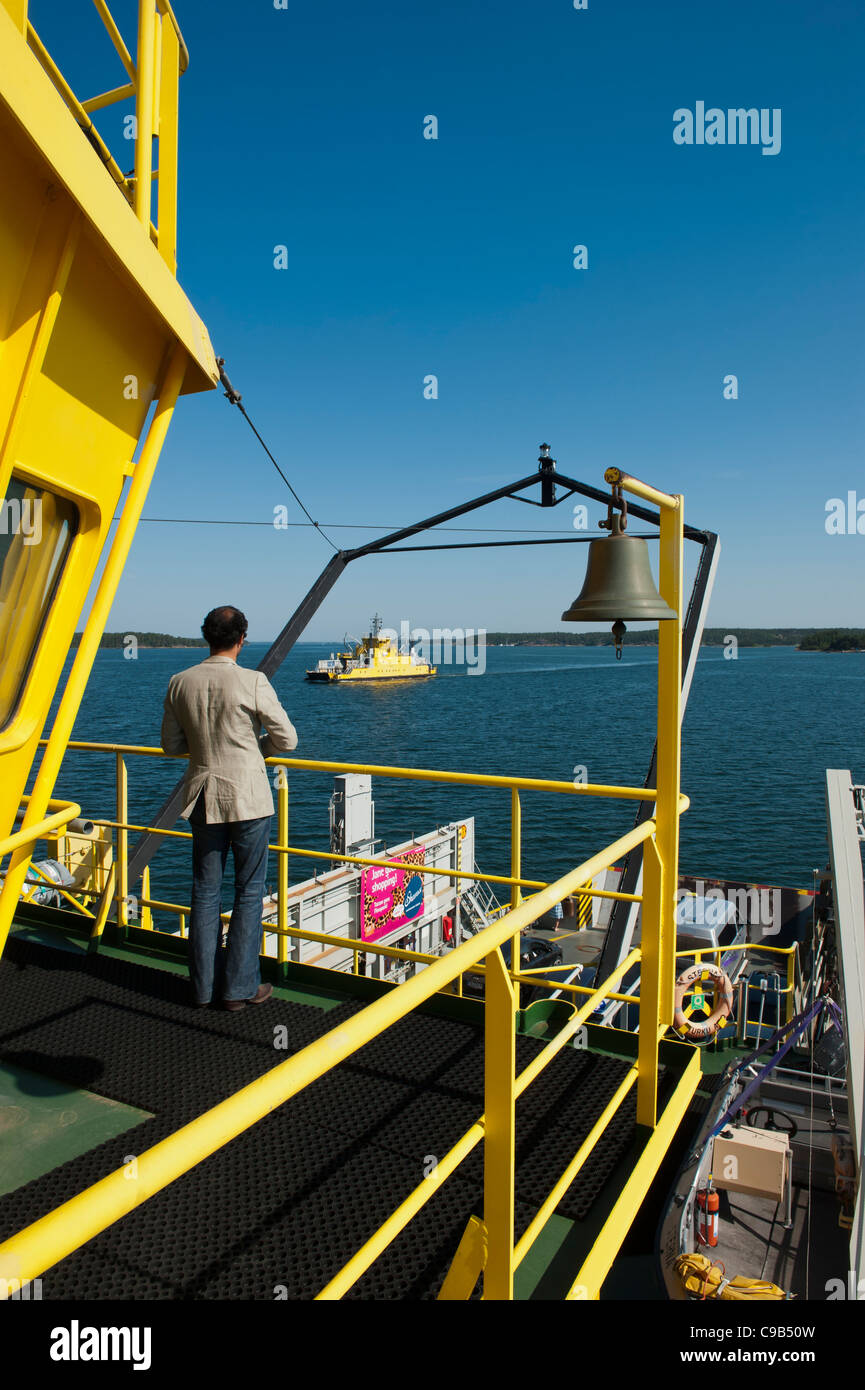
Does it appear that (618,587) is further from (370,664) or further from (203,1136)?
(370,664)

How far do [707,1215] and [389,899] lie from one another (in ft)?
30.5

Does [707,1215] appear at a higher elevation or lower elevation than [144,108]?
lower

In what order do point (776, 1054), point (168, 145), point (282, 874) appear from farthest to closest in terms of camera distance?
point (776, 1054), point (282, 874), point (168, 145)

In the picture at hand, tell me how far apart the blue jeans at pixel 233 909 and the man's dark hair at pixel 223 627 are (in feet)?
2.78

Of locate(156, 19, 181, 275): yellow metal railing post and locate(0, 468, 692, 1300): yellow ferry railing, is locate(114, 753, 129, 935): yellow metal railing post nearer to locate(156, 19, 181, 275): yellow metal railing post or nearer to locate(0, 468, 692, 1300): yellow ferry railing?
locate(0, 468, 692, 1300): yellow ferry railing

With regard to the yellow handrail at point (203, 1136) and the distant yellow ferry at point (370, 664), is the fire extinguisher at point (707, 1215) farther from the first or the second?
the distant yellow ferry at point (370, 664)

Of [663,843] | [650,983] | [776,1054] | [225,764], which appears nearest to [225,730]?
[225,764]

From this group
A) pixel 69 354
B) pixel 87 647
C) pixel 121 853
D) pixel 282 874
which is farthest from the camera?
pixel 121 853

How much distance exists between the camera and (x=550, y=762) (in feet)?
164

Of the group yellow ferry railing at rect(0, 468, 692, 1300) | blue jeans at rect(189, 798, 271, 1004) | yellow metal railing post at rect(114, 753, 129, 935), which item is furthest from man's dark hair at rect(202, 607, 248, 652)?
yellow metal railing post at rect(114, 753, 129, 935)

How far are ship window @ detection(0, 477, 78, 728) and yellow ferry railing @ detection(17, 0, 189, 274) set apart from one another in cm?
109

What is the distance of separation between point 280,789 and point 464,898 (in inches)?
608

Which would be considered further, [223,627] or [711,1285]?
[711,1285]

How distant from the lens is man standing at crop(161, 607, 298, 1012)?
13.5 feet
